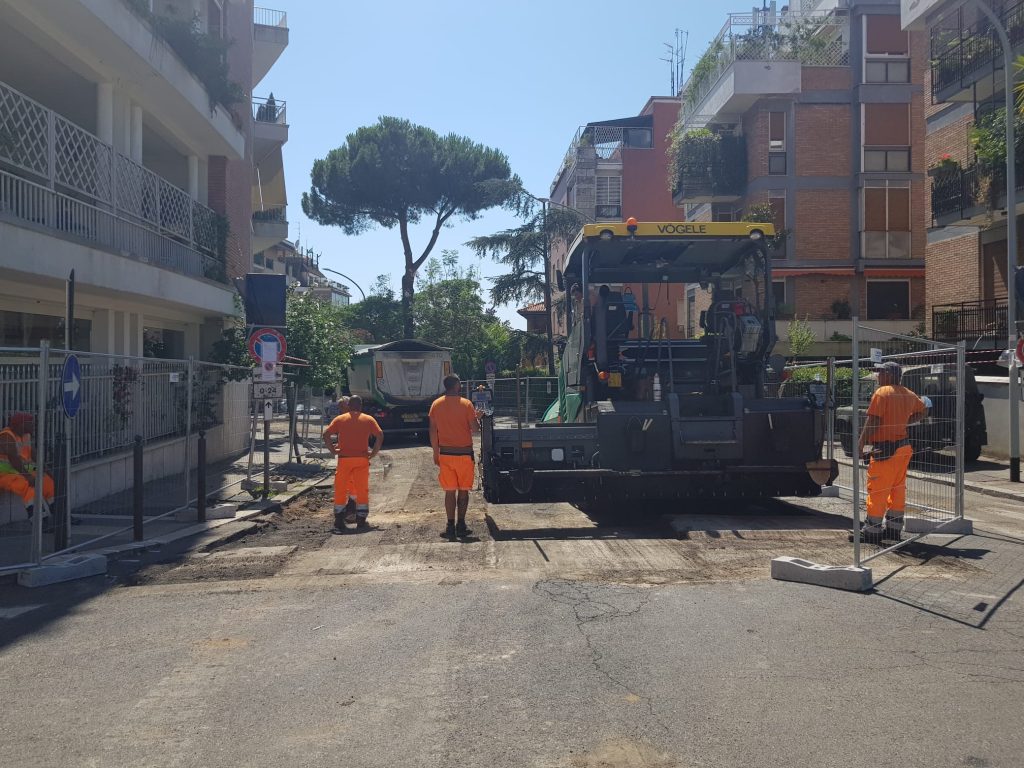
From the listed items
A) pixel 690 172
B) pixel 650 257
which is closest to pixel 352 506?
pixel 650 257

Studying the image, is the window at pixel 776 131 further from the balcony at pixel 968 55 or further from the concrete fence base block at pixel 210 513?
the concrete fence base block at pixel 210 513

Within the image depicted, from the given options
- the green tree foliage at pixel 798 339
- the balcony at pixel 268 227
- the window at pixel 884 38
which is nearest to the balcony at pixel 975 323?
the green tree foliage at pixel 798 339

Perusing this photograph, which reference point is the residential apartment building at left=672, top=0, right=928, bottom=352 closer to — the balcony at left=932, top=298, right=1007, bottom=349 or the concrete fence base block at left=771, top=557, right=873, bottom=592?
the balcony at left=932, top=298, right=1007, bottom=349

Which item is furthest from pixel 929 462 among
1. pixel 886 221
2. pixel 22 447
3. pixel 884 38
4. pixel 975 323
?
pixel 884 38

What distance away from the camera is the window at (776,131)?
32.5 meters

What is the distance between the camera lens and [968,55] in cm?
2183

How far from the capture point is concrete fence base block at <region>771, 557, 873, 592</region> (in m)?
6.77

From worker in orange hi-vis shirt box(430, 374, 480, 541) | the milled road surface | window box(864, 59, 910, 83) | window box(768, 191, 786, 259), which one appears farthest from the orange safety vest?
window box(864, 59, 910, 83)

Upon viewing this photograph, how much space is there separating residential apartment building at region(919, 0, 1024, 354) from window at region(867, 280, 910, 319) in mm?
7522

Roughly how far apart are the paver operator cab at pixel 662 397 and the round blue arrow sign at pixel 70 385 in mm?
4015

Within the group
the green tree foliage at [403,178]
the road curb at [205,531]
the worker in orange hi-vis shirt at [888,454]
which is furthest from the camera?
the green tree foliage at [403,178]

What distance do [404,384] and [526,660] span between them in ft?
70.0

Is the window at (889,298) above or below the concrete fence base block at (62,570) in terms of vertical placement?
above

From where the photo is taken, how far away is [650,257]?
35.9 ft
